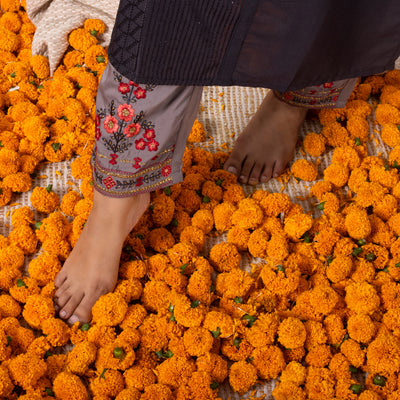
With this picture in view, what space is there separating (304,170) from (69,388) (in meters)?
0.83

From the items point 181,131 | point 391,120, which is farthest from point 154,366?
point 391,120

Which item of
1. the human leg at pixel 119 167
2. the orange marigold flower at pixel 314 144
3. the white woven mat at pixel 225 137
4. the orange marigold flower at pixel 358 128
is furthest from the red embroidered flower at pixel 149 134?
the orange marigold flower at pixel 358 128

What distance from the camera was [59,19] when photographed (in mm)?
1832

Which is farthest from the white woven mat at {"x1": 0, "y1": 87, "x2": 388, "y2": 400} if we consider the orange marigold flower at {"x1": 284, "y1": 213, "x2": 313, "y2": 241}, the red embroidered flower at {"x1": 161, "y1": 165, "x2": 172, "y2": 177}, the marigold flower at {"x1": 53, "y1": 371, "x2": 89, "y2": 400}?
the marigold flower at {"x1": 53, "y1": 371, "x2": 89, "y2": 400}

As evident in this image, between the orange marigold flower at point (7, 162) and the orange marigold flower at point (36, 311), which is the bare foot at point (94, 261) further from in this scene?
the orange marigold flower at point (7, 162)

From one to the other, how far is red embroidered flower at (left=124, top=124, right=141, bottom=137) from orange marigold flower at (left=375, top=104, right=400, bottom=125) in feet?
3.05

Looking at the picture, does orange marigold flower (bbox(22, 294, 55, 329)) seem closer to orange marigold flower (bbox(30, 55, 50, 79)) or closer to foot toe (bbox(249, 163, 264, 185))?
foot toe (bbox(249, 163, 264, 185))

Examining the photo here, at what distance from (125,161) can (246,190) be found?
0.55 meters

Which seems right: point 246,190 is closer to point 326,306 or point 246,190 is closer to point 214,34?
point 326,306

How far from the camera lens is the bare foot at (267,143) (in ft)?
5.27

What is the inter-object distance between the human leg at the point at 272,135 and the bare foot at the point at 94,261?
41cm

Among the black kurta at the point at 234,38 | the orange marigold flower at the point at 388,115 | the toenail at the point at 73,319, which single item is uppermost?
the black kurta at the point at 234,38

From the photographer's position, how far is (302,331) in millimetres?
1256

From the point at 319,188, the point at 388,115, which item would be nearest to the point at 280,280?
the point at 319,188
